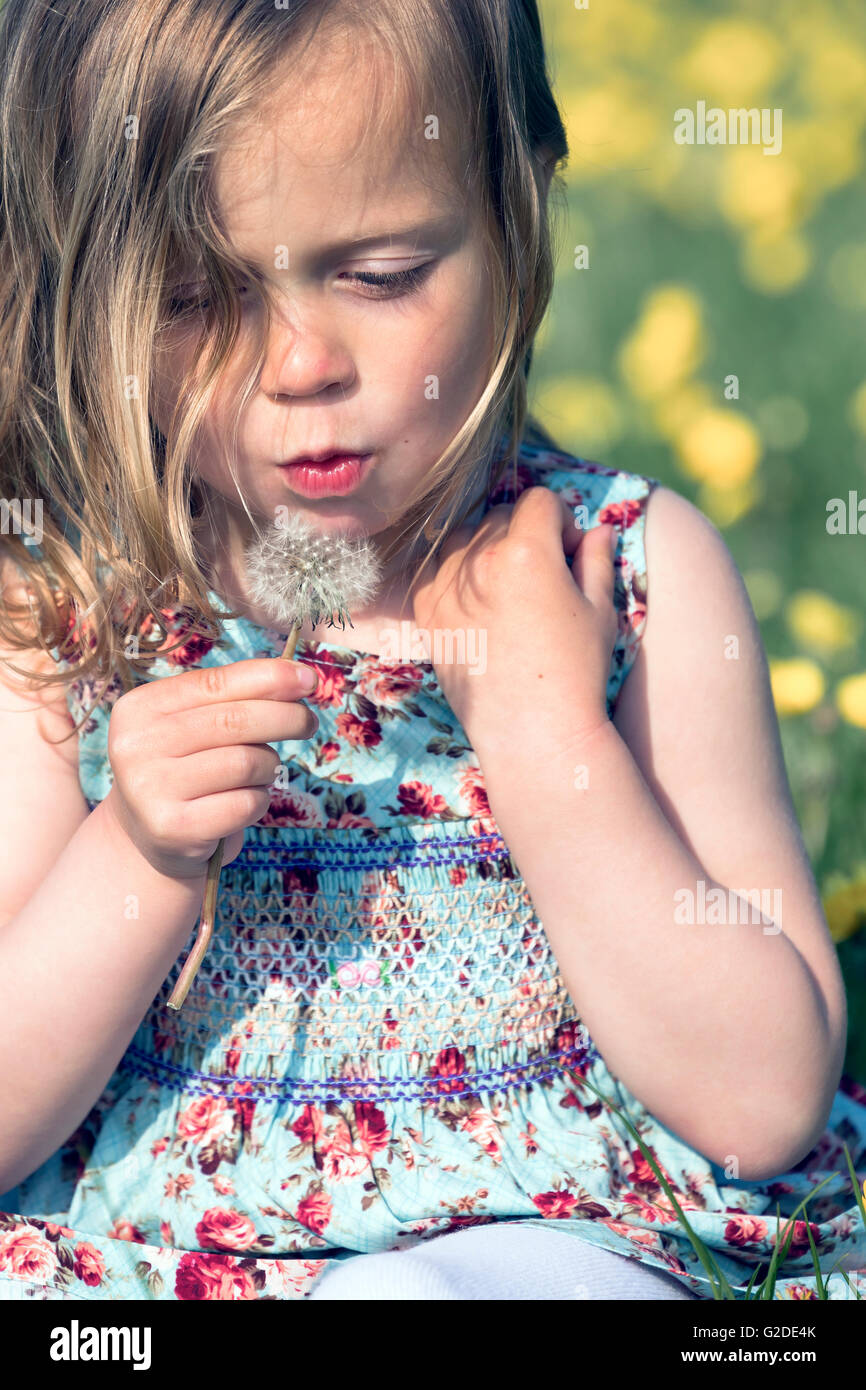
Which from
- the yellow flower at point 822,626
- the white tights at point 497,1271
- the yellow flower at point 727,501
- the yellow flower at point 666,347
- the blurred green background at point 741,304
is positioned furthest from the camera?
the yellow flower at point 666,347

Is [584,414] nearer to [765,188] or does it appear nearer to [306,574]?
[765,188]

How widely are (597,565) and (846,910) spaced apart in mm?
814

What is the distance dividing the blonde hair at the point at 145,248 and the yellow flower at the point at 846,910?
88 cm

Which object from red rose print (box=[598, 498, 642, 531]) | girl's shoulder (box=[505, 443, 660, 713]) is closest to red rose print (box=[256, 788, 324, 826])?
girl's shoulder (box=[505, 443, 660, 713])

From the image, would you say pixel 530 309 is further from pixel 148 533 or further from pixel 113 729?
pixel 113 729

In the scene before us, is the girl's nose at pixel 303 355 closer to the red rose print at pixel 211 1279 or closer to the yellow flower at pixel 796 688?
the red rose print at pixel 211 1279

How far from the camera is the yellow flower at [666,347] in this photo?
2.86 m

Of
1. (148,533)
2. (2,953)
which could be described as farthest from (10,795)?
(148,533)

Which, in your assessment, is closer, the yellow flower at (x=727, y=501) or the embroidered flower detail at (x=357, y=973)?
the embroidered flower detail at (x=357, y=973)

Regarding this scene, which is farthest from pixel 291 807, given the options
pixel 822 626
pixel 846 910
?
pixel 822 626

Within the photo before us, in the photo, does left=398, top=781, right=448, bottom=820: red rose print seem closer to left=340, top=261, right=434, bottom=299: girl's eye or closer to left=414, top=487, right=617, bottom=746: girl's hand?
left=414, top=487, right=617, bottom=746: girl's hand

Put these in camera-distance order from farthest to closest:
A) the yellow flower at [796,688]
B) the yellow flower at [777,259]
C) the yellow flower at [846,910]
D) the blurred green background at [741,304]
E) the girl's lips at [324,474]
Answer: the yellow flower at [777,259]
the blurred green background at [741,304]
the yellow flower at [796,688]
the yellow flower at [846,910]
the girl's lips at [324,474]

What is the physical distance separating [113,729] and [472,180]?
1.86ft

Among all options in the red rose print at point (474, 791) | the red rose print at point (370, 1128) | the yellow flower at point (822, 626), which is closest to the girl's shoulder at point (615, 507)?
the red rose print at point (474, 791)
